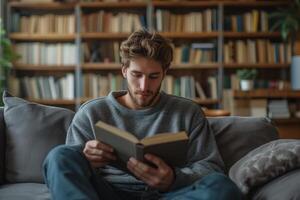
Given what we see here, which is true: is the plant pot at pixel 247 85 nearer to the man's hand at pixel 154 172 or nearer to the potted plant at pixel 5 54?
the potted plant at pixel 5 54

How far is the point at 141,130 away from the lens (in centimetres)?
183

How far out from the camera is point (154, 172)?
156 cm

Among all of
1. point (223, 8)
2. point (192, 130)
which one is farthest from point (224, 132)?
point (223, 8)

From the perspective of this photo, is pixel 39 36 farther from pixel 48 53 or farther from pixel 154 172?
pixel 154 172

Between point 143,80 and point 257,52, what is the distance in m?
3.15

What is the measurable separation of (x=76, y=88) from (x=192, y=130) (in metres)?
2.99

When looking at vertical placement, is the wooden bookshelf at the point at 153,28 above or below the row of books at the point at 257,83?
above

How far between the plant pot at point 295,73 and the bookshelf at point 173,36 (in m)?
0.11

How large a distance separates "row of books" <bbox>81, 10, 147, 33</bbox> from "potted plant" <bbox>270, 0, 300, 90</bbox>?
4.51ft

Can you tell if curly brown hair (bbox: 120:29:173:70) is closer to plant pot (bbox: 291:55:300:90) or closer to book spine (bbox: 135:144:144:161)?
book spine (bbox: 135:144:144:161)

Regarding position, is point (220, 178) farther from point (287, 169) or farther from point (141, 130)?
point (141, 130)

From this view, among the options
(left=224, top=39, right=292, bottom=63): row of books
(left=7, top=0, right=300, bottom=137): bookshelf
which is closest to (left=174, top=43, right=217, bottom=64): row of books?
(left=7, top=0, right=300, bottom=137): bookshelf

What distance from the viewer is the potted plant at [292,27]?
14.6ft

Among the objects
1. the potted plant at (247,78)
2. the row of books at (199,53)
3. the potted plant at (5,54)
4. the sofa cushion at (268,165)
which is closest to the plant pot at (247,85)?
the potted plant at (247,78)
